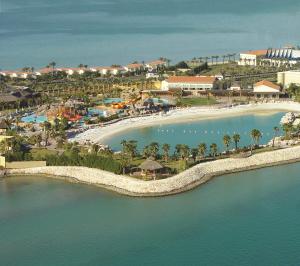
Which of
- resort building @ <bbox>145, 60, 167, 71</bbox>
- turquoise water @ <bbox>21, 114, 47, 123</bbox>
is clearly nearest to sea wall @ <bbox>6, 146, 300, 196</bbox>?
turquoise water @ <bbox>21, 114, 47, 123</bbox>

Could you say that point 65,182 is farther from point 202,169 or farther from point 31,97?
point 31,97

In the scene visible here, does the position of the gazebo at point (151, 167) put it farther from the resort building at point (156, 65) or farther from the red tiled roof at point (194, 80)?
A: the resort building at point (156, 65)

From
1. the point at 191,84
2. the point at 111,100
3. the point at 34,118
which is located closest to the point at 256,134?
the point at 34,118

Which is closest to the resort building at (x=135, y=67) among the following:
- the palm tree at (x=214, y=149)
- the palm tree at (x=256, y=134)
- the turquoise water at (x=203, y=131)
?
the turquoise water at (x=203, y=131)

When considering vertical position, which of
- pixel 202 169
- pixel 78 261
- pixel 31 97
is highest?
pixel 31 97

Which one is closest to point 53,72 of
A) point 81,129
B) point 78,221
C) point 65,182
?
point 81,129

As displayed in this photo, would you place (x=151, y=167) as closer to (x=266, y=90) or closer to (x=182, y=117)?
(x=182, y=117)
